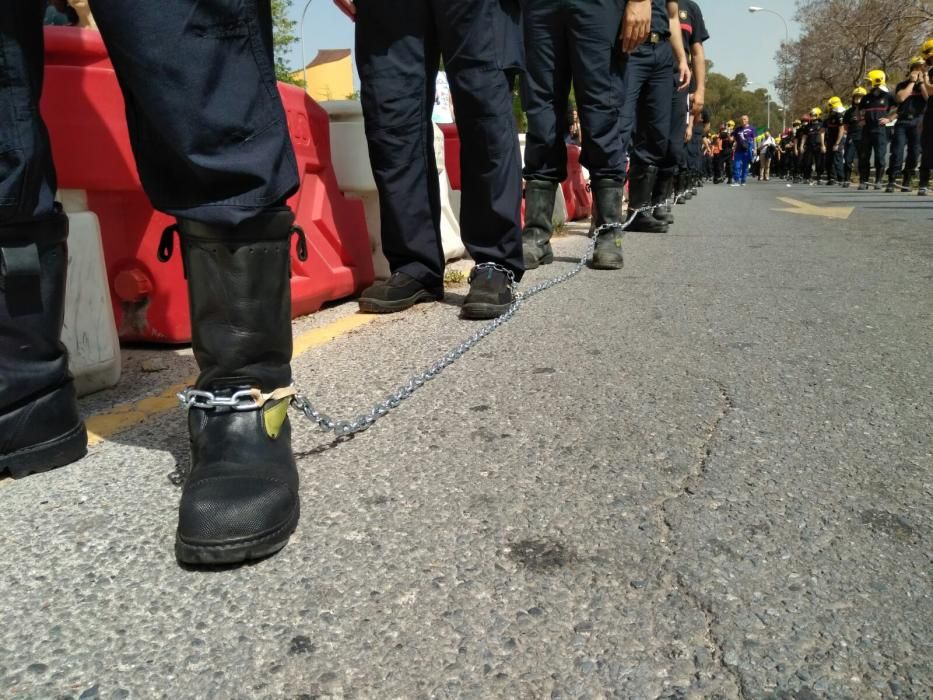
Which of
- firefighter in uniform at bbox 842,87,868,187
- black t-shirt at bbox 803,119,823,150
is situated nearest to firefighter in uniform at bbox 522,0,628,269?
firefighter in uniform at bbox 842,87,868,187

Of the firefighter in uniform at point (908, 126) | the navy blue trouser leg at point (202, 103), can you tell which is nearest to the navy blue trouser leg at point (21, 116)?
the navy blue trouser leg at point (202, 103)

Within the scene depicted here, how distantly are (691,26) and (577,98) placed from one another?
4548 mm

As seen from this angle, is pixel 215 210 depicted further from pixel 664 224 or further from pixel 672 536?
pixel 664 224

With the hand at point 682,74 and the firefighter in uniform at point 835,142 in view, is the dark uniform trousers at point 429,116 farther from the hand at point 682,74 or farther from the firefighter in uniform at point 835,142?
the firefighter in uniform at point 835,142

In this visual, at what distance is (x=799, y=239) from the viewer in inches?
222

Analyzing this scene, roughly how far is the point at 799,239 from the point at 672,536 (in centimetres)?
492

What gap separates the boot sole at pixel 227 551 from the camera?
1.21m

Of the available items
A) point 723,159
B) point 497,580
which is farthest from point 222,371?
point 723,159

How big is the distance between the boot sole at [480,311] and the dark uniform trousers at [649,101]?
7.44 feet

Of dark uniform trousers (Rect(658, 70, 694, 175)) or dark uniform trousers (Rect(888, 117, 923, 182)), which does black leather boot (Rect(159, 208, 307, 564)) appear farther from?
dark uniform trousers (Rect(888, 117, 923, 182))

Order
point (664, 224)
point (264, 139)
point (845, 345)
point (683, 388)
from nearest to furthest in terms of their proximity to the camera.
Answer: point (264, 139) → point (683, 388) → point (845, 345) → point (664, 224)

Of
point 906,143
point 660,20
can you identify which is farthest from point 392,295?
point 906,143

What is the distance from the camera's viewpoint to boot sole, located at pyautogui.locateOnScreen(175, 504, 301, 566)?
121 centimetres

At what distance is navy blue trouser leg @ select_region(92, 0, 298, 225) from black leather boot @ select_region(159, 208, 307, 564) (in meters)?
0.06
